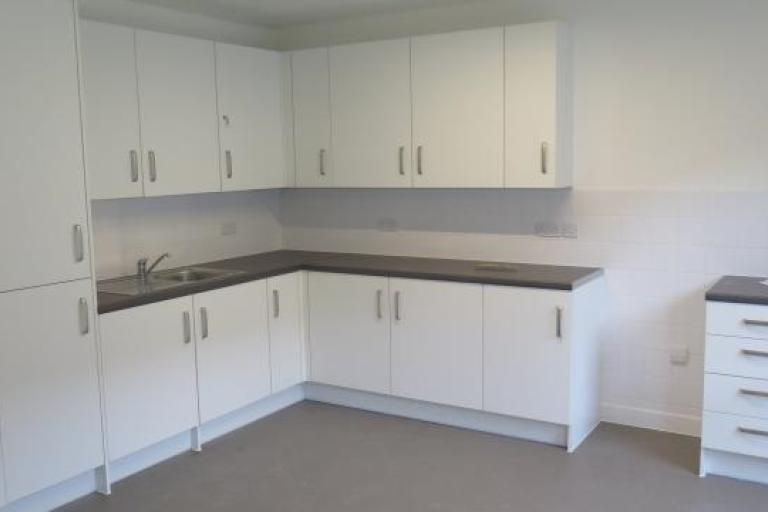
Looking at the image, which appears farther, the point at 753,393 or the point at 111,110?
the point at 111,110

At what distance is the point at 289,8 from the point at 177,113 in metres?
0.98

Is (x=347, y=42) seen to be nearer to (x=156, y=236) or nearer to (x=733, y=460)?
(x=156, y=236)

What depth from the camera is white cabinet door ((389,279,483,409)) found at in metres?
4.19

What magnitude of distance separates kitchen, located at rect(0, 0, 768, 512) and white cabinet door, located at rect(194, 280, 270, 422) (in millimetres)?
15

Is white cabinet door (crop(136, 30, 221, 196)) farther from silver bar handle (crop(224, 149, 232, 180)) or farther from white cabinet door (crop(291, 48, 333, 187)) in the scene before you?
white cabinet door (crop(291, 48, 333, 187))

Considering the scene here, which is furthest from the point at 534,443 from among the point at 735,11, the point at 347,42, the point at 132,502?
the point at 347,42

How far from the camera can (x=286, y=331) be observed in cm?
464

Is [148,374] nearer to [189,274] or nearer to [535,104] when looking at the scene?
[189,274]

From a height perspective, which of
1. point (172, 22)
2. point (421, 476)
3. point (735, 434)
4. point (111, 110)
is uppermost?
point (172, 22)

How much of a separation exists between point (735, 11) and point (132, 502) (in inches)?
147

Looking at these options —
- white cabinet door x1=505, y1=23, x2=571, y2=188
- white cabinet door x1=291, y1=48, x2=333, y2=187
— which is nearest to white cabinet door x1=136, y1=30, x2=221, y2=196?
white cabinet door x1=291, y1=48, x2=333, y2=187

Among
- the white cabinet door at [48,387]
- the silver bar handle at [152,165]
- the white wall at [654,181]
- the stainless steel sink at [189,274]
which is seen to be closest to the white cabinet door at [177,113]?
the silver bar handle at [152,165]

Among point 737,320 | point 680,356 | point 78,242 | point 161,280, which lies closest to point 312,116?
point 161,280

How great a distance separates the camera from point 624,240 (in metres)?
4.27
